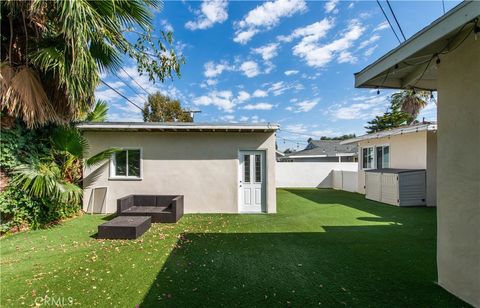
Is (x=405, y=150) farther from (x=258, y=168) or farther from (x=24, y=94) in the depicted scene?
(x=24, y=94)

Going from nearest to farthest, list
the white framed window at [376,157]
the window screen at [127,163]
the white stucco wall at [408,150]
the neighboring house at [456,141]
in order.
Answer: the neighboring house at [456,141], the window screen at [127,163], the white stucco wall at [408,150], the white framed window at [376,157]

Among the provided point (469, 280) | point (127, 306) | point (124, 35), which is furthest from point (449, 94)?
point (124, 35)

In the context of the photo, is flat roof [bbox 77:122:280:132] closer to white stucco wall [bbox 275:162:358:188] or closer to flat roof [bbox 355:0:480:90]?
flat roof [bbox 355:0:480:90]

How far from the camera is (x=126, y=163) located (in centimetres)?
864

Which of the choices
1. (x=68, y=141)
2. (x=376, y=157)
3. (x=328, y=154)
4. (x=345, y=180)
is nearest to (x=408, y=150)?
(x=376, y=157)

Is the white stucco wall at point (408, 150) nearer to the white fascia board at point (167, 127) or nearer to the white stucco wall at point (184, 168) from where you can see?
the white stucco wall at point (184, 168)

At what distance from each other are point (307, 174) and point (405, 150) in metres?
6.84

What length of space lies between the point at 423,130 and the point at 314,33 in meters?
6.35

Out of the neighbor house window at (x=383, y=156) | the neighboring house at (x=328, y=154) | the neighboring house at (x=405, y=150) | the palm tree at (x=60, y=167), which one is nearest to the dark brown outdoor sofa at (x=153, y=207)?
the palm tree at (x=60, y=167)

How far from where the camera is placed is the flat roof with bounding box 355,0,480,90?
7.70 ft

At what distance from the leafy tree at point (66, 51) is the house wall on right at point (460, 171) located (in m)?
5.09

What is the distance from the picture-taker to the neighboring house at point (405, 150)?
9.53m

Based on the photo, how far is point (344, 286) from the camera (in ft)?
11.4

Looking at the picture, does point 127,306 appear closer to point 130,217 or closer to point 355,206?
point 130,217
